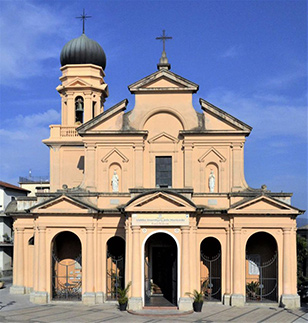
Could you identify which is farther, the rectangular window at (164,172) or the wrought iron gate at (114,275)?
the rectangular window at (164,172)

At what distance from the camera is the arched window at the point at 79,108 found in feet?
127

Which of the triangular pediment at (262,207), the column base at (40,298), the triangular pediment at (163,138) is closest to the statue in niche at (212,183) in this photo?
the triangular pediment at (262,207)

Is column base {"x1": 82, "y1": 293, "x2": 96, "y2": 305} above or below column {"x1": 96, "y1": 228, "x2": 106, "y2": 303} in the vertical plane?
below

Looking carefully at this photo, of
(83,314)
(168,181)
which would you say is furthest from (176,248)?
(83,314)

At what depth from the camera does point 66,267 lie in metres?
32.0

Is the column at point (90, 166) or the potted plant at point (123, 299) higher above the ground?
the column at point (90, 166)

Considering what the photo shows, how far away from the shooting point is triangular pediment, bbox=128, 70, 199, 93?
31.8 meters

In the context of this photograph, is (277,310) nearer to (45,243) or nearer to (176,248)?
(176,248)

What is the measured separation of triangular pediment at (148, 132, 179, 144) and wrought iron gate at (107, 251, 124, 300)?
7622 mm

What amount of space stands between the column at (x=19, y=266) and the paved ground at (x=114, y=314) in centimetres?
387

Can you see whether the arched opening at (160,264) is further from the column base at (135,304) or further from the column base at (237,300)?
the column base at (237,300)

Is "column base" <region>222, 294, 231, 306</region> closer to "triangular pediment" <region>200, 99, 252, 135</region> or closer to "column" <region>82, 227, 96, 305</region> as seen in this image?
"column" <region>82, 227, 96, 305</region>

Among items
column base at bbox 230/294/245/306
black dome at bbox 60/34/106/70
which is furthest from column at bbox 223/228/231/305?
black dome at bbox 60/34/106/70

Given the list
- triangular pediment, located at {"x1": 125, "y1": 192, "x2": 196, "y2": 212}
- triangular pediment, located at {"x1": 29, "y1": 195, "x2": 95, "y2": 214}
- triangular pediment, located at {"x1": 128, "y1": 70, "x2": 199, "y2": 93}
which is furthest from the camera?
triangular pediment, located at {"x1": 128, "y1": 70, "x2": 199, "y2": 93}
